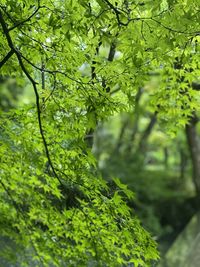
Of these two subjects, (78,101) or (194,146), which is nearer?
(78,101)

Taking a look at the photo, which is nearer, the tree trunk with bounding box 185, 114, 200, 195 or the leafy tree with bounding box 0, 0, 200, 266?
the leafy tree with bounding box 0, 0, 200, 266

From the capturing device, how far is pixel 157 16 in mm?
2100

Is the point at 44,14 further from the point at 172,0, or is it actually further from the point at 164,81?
the point at 164,81

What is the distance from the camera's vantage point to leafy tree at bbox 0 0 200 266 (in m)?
2.12

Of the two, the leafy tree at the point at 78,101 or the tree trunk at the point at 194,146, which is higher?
the tree trunk at the point at 194,146

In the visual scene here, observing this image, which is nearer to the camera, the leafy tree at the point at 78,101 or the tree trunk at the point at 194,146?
the leafy tree at the point at 78,101

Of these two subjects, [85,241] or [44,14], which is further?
[85,241]

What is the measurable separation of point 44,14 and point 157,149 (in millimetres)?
11491

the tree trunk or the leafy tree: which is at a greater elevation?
the tree trunk

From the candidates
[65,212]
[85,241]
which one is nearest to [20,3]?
[65,212]

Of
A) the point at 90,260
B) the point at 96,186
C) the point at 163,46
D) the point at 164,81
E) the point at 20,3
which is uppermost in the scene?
the point at 164,81

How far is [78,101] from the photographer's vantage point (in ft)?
8.14

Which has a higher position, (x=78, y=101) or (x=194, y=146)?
(x=194, y=146)

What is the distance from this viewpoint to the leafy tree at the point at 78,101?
6.95 ft
